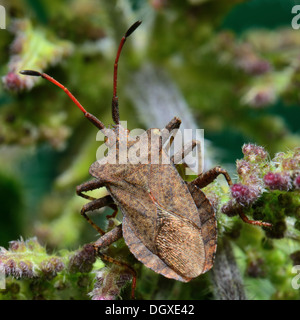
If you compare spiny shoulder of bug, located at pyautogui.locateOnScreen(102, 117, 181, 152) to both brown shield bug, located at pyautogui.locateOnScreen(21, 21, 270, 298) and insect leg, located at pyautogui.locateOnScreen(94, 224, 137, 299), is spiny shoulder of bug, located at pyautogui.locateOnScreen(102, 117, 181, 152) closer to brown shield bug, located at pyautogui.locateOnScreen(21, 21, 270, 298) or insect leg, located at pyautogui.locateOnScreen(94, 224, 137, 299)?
brown shield bug, located at pyautogui.locateOnScreen(21, 21, 270, 298)

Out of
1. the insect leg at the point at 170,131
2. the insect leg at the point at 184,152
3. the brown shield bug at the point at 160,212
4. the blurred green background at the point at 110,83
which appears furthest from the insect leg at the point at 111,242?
the blurred green background at the point at 110,83
